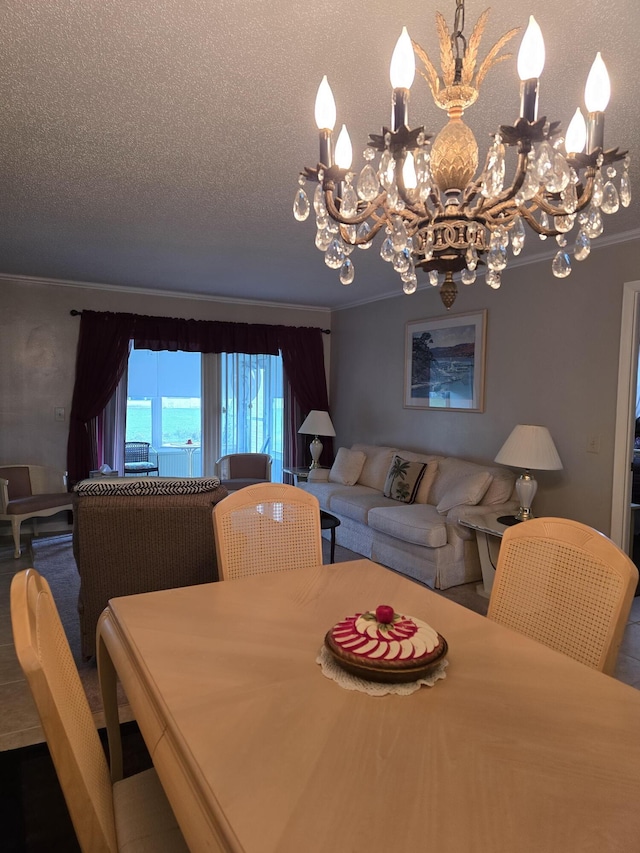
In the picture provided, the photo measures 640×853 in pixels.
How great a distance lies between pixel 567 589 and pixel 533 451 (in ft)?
7.05

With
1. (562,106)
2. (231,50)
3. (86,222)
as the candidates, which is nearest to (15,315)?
(86,222)

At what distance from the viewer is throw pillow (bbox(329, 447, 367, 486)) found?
5.66 meters

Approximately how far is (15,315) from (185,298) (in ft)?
5.50

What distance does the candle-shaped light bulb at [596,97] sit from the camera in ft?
4.42

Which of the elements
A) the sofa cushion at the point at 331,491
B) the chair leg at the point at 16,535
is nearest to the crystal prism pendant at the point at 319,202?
the sofa cushion at the point at 331,491

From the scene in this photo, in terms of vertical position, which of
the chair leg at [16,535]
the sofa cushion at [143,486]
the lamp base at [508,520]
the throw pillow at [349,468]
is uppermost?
the sofa cushion at [143,486]

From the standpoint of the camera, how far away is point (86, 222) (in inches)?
138

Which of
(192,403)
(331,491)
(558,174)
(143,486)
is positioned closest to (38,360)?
(192,403)

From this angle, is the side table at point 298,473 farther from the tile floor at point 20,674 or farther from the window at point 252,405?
the tile floor at point 20,674

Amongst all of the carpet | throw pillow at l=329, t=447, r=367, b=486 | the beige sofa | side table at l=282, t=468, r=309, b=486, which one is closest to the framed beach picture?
the beige sofa

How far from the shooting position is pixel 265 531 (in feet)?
7.27

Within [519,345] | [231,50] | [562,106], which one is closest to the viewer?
[231,50]

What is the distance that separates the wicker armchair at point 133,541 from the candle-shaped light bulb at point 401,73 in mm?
2146

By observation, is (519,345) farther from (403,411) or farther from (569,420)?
(403,411)
